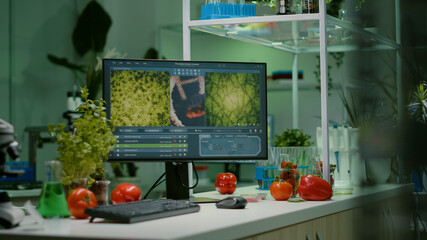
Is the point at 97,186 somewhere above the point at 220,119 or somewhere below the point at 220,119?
below

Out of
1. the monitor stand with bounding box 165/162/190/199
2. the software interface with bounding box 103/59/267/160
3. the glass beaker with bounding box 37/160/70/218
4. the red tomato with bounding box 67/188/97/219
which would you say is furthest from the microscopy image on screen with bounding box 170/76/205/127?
the glass beaker with bounding box 37/160/70/218

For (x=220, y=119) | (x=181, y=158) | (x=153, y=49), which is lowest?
(x=181, y=158)

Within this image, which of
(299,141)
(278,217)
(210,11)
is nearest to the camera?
(278,217)

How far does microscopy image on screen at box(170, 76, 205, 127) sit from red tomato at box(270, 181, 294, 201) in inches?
13.7

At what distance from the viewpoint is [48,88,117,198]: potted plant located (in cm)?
181

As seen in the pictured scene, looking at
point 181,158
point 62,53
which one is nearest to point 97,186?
point 181,158

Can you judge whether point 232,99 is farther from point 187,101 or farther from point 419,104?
point 419,104

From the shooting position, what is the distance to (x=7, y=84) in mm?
5449

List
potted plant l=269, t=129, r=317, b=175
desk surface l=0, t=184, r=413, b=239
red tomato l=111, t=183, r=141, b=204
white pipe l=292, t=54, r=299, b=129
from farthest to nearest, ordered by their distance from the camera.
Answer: white pipe l=292, t=54, r=299, b=129, potted plant l=269, t=129, r=317, b=175, red tomato l=111, t=183, r=141, b=204, desk surface l=0, t=184, r=413, b=239

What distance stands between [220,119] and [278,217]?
1.93 ft

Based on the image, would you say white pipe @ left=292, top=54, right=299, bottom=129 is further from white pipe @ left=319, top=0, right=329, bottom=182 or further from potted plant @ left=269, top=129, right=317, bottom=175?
white pipe @ left=319, top=0, right=329, bottom=182

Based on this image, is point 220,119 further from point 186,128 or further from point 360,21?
point 360,21

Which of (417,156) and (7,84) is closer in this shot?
(417,156)

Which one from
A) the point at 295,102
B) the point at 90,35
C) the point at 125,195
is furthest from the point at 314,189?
the point at 90,35
